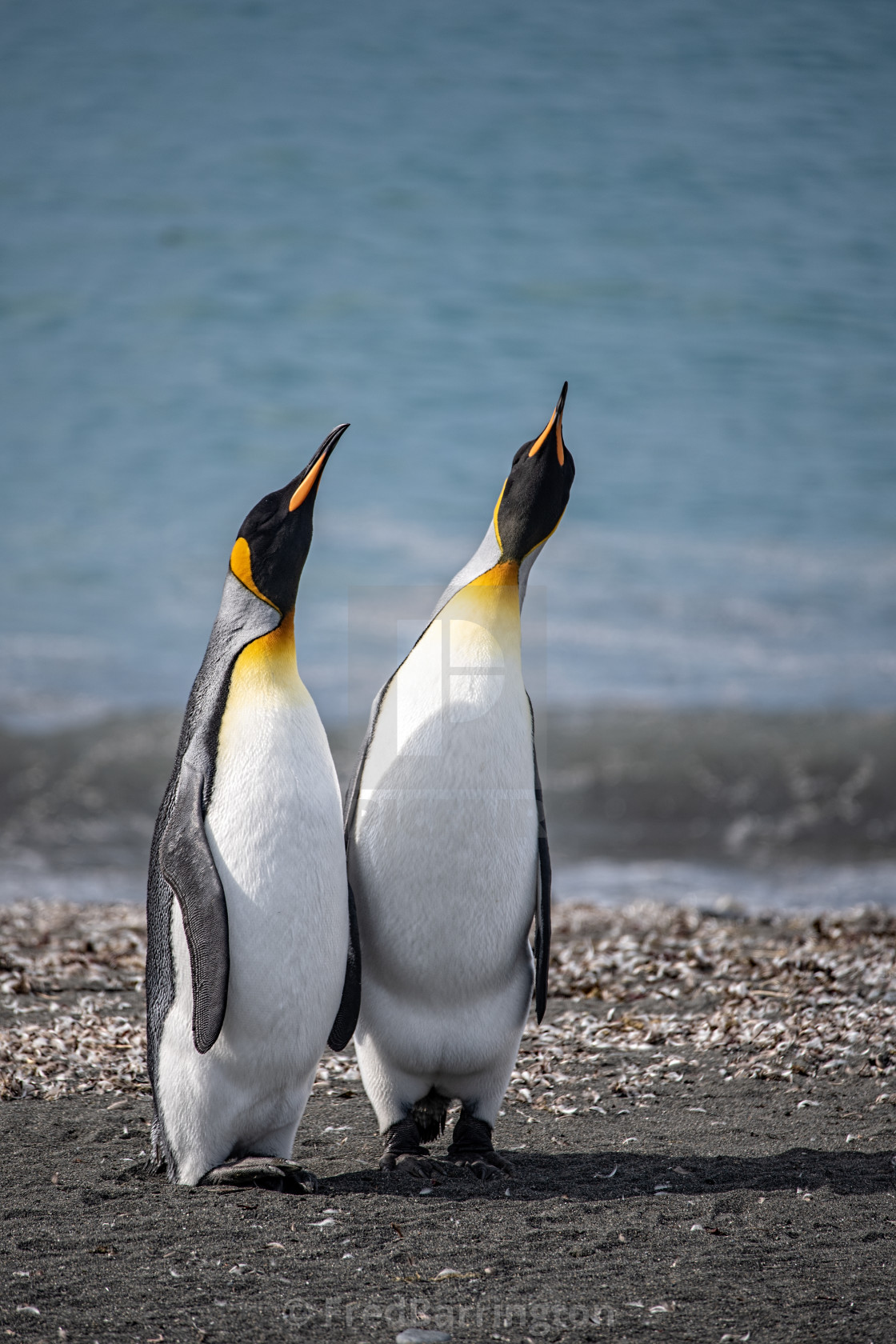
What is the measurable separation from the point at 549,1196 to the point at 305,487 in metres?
2.06

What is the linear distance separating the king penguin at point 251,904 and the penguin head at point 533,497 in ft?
1.99

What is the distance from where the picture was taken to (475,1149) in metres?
3.49

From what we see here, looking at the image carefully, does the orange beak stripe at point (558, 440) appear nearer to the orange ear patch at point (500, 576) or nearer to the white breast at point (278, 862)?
the orange ear patch at point (500, 576)

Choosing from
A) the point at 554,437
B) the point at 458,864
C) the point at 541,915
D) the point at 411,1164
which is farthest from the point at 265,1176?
the point at 554,437

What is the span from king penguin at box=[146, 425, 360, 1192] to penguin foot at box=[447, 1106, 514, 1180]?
479mm

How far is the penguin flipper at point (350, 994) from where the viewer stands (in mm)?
3410

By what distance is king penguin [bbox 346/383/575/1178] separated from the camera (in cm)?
344

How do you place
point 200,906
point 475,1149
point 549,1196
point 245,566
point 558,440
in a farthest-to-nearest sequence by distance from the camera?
point 558,440, point 475,1149, point 245,566, point 549,1196, point 200,906

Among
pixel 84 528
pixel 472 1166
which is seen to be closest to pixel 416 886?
pixel 472 1166

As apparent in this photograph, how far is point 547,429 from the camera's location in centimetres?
353

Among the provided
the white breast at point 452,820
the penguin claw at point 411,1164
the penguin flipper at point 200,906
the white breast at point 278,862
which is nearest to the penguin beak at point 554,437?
the white breast at point 452,820

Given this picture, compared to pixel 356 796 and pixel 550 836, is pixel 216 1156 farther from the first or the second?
pixel 550 836

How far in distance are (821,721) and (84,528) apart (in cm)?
1518

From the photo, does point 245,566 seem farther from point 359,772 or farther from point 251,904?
point 251,904
